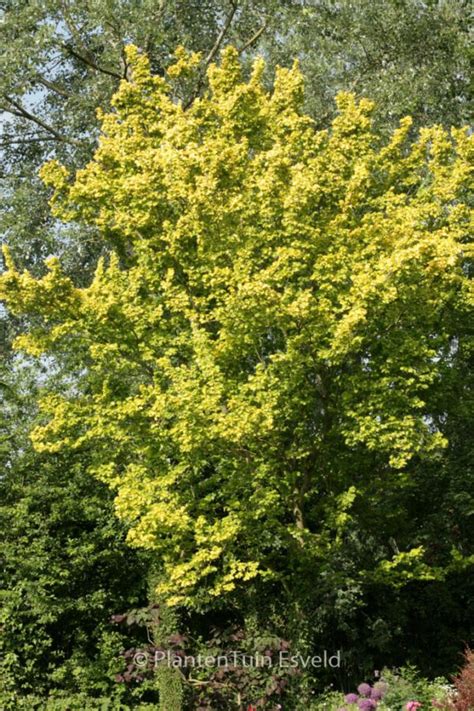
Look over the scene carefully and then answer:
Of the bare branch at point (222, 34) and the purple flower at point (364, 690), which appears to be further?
the bare branch at point (222, 34)

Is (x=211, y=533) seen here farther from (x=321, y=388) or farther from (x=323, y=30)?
(x=323, y=30)

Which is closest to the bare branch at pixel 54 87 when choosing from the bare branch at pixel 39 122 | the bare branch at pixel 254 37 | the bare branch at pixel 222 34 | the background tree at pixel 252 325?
the bare branch at pixel 39 122

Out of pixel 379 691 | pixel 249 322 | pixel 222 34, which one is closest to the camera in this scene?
pixel 379 691

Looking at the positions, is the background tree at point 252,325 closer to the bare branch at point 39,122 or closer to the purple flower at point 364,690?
the purple flower at point 364,690

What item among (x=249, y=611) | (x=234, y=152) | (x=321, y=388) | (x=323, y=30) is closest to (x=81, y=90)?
(x=323, y=30)

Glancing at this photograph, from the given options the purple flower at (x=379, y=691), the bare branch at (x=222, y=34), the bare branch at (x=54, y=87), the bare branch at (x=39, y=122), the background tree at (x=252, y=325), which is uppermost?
the bare branch at (x=222, y=34)

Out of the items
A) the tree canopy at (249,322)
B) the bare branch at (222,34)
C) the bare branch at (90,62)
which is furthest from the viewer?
the bare branch at (222,34)

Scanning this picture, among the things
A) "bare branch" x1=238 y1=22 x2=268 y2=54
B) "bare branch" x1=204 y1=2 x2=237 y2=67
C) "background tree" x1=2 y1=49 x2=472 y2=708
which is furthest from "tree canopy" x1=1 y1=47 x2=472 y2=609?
"bare branch" x1=238 y1=22 x2=268 y2=54

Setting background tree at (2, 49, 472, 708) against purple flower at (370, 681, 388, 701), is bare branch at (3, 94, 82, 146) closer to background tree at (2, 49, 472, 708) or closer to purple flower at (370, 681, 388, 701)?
background tree at (2, 49, 472, 708)

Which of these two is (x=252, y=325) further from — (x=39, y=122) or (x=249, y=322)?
(x=39, y=122)

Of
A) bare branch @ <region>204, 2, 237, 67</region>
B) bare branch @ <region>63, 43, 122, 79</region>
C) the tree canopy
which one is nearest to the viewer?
the tree canopy

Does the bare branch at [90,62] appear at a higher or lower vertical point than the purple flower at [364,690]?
higher

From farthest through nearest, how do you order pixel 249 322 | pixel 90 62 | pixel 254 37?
pixel 254 37
pixel 90 62
pixel 249 322

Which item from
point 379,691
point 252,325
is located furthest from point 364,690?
point 252,325
